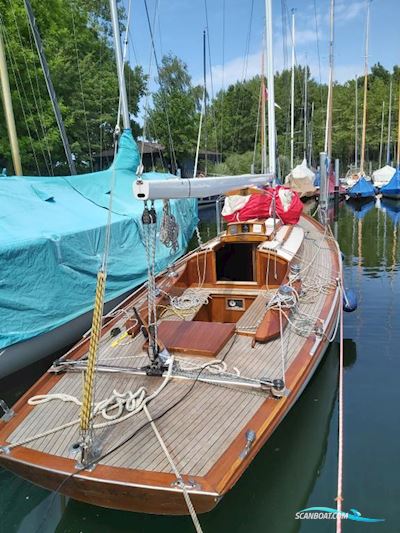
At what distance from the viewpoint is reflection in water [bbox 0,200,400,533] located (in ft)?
11.8

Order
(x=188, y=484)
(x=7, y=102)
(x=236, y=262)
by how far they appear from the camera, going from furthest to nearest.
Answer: (x=7, y=102) < (x=236, y=262) < (x=188, y=484)

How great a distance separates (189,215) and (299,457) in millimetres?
10565

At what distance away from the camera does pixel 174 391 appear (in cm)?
380

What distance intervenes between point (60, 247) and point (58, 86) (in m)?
15.3

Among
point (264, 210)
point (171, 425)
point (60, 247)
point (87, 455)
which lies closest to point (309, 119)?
point (264, 210)

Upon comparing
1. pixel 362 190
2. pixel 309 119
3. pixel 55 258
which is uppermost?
pixel 309 119

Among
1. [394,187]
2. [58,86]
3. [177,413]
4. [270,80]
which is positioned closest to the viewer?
[177,413]

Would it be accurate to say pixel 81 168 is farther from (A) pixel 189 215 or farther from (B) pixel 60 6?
(A) pixel 189 215

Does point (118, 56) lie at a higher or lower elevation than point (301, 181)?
higher

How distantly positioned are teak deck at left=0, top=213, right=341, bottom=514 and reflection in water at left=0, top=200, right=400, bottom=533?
0.83 metres

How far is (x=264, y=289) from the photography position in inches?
241

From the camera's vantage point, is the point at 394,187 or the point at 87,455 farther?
the point at 394,187

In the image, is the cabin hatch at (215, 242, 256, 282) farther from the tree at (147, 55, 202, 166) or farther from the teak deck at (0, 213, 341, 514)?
the tree at (147, 55, 202, 166)

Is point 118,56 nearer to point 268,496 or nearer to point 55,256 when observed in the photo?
point 55,256
